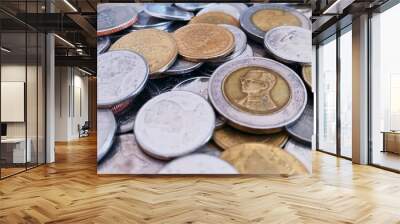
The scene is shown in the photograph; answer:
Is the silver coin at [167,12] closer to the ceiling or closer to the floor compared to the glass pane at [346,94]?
closer to the ceiling

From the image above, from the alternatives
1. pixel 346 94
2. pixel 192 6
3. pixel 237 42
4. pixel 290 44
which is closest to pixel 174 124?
pixel 237 42

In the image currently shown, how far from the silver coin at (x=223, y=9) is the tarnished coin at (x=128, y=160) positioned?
2435 millimetres

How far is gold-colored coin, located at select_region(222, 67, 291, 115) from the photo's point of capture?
236 inches

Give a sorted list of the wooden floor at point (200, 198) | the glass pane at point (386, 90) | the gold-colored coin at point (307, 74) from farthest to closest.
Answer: the glass pane at point (386, 90), the gold-colored coin at point (307, 74), the wooden floor at point (200, 198)

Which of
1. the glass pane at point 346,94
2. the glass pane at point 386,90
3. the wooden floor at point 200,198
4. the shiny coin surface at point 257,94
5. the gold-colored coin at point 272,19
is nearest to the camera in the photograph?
the wooden floor at point 200,198

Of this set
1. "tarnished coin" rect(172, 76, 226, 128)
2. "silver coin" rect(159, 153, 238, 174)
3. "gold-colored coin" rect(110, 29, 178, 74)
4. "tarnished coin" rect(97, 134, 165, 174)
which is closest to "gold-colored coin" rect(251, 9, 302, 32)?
"tarnished coin" rect(172, 76, 226, 128)

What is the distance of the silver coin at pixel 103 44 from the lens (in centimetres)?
613

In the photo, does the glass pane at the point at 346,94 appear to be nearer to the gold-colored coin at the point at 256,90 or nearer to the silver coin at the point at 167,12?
the gold-colored coin at the point at 256,90

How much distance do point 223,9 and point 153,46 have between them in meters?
1.34

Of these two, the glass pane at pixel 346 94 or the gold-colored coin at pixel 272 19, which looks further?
the glass pane at pixel 346 94

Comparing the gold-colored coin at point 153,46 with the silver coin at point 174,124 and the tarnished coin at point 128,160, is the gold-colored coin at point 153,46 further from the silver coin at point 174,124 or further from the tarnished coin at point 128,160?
the tarnished coin at point 128,160

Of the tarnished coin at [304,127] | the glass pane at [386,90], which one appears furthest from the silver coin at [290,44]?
the glass pane at [386,90]

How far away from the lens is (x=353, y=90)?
7715mm

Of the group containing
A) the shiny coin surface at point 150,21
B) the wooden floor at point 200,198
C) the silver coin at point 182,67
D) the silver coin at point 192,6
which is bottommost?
the wooden floor at point 200,198
